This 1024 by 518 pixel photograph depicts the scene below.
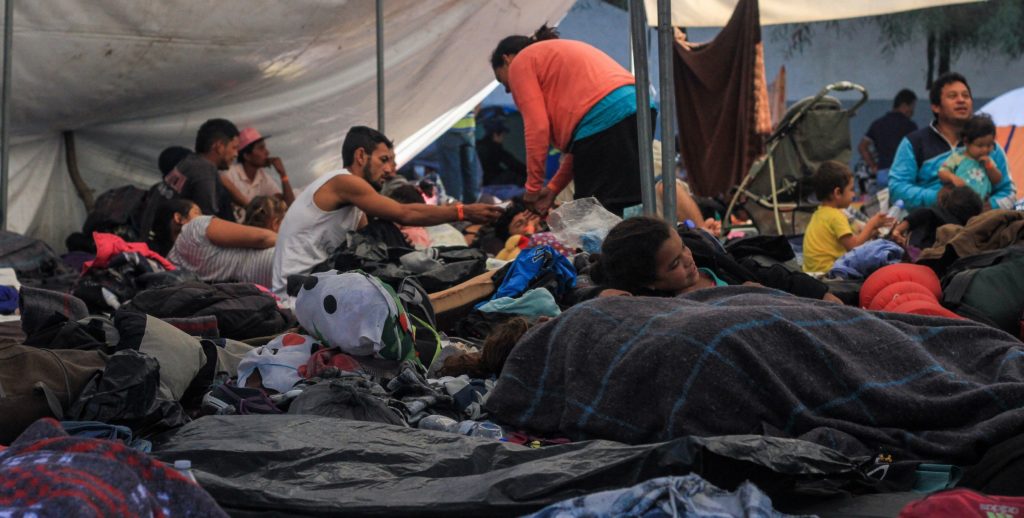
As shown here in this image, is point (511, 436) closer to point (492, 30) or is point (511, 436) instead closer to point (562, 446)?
point (562, 446)

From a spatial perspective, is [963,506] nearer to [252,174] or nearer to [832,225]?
[832,225]

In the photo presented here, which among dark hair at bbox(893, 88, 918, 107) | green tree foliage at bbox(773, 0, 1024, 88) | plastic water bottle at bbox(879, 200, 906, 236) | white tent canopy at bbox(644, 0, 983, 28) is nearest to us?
plastic water bottle at bbox(879, 200, 906, 236)

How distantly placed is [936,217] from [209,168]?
426 centimetres

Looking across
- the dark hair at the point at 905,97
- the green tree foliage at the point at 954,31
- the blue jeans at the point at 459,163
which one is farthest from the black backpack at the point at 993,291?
the green tree foliage at the point at 954,31

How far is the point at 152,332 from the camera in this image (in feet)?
12.1

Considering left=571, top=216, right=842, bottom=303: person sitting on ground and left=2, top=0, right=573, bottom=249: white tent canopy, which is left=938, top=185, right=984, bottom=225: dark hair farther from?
left=2, top=0, right=573, bottom=249: white tent canopy

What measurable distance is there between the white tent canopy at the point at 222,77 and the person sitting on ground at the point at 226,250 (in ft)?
5.79

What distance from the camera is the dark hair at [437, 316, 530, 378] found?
3900 mm

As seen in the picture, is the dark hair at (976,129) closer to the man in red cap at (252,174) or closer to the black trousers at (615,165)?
the black trousers at (615,165)

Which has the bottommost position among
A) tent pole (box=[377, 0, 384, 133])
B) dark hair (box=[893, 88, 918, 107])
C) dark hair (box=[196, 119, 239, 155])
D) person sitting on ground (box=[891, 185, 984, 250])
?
dark hair (box=[893, 88, 918, 107])

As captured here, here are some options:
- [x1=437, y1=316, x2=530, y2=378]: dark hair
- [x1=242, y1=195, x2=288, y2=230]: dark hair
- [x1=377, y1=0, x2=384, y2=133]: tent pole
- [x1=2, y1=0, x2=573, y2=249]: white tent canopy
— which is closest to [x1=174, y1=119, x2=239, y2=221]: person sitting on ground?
[x1=2, y1=0, x2=573, y2=249]: white tent canopy

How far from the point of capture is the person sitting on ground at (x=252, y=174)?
821 cm

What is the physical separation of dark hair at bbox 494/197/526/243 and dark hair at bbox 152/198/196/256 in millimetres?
1826

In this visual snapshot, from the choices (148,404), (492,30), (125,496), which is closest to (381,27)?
(492,30)
